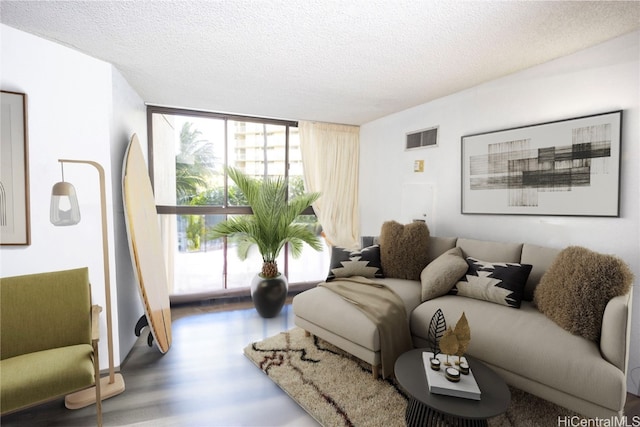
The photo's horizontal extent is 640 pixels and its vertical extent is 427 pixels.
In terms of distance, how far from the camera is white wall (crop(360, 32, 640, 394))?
2.10 m

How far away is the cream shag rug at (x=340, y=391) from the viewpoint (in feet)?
6.03

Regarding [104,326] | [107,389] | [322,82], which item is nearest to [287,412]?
[107,389]

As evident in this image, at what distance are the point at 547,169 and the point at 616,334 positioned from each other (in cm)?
136

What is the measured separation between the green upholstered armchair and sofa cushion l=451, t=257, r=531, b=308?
2.53 metres

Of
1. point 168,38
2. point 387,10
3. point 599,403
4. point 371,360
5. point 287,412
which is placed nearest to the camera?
point 599,403

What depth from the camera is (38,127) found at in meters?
2.02

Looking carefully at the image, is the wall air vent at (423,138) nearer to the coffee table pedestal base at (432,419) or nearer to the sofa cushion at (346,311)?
the sofa cushion at (346,311)

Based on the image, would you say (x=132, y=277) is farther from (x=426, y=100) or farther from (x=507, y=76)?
(x=507, y=76)

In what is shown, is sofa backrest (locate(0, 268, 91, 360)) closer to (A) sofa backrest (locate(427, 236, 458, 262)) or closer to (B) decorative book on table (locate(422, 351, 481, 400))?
(B) decorative book on table (locate(422, 351, 481, 400))

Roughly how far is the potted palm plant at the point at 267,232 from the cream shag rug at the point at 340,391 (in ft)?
2.31

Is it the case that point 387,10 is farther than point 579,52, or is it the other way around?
point 579,52

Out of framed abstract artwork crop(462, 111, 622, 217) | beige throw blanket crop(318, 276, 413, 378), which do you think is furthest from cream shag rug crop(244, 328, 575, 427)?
framed abstract artwork crop(462, 111, 622, 217)

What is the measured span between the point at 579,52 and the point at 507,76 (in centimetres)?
52

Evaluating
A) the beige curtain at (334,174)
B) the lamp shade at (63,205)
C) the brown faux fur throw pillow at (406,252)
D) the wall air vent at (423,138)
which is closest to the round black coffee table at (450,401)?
the brown faux fur throw pillow at (406,252)
